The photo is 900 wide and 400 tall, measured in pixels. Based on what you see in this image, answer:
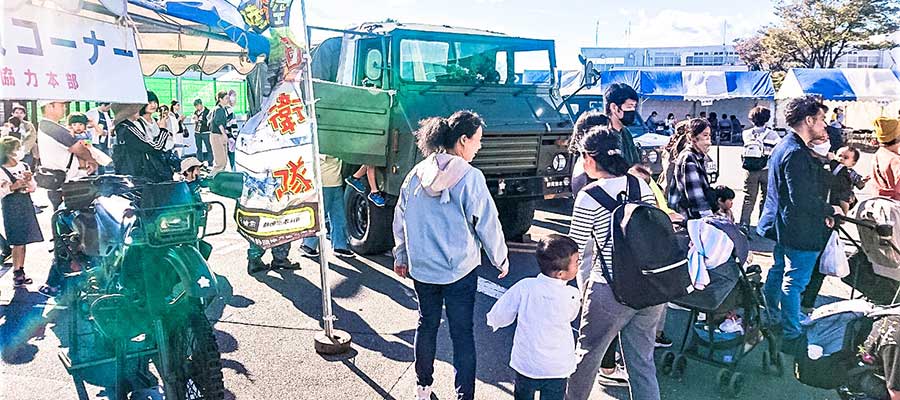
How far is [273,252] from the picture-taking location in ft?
22.0

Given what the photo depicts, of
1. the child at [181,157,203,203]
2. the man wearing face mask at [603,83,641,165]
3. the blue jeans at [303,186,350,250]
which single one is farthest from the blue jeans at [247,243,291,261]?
the man wearing face mask at [603,83,641,165]

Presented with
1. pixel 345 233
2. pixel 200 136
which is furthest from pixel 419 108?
pixel 200 136

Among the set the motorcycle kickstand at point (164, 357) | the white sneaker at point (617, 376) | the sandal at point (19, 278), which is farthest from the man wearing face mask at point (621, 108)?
the sandal at point (19, 278)

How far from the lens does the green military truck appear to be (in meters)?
6.64

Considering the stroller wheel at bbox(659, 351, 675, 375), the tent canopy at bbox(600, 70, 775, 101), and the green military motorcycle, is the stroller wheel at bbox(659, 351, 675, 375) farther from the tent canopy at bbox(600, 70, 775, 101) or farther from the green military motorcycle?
the tent canopy at bbox(600, 70, 775, 101)

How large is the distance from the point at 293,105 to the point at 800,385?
3572mm

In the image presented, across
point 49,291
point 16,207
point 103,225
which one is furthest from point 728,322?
point 16,207

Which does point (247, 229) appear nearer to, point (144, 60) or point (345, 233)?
point (345, 233)

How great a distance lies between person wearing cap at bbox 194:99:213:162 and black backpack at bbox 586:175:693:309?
12483mm

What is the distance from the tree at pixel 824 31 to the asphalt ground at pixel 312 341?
32.5 metres

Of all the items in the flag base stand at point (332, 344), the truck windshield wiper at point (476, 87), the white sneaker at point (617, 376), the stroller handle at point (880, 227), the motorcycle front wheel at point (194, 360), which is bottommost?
the white sneaker at point (617, 376)

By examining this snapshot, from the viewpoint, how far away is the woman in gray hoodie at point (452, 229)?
3.45m

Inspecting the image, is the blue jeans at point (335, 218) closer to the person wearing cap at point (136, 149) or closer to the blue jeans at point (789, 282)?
the person wearing cap at point (136, 149)

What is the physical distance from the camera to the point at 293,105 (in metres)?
4.36
